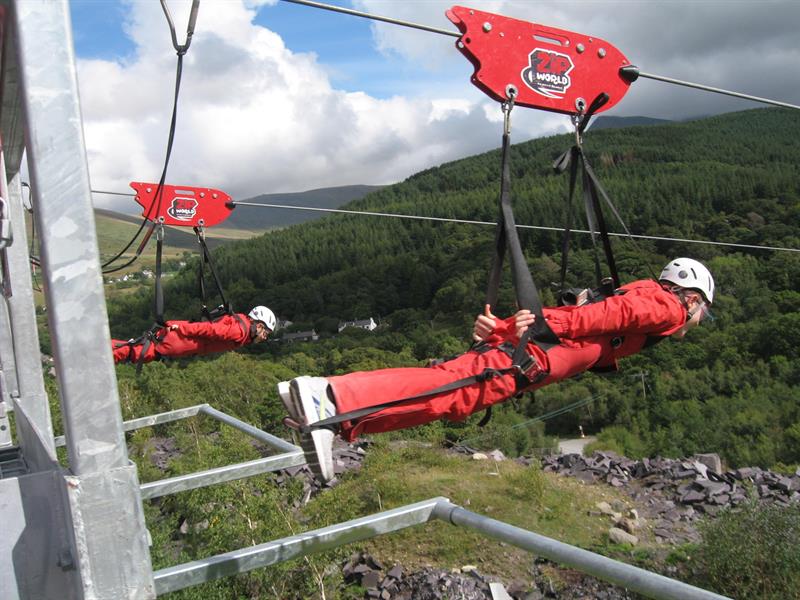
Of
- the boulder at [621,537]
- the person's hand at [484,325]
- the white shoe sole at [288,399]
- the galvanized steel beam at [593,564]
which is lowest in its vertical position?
the boulder at [621,537]

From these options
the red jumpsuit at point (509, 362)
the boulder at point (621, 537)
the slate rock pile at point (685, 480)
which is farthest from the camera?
the slate rock pile at point (685, 480)

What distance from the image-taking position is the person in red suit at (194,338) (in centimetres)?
601

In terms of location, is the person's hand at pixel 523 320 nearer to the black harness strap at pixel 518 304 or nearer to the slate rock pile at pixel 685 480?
the black harness strap at pixel 518 304

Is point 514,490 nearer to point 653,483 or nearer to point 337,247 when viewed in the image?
point 653,483

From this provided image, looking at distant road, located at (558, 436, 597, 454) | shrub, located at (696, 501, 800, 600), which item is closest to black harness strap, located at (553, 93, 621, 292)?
shrub, located at (696, 501, 800, 600)

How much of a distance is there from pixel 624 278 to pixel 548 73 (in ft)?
115

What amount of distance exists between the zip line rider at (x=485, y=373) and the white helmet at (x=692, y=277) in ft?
0.09

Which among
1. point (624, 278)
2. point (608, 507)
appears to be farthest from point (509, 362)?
point (624, 278)

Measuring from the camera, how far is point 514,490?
18.1 m

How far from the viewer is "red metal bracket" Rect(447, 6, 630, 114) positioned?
7.54 feet

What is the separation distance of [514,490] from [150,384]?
1422cm

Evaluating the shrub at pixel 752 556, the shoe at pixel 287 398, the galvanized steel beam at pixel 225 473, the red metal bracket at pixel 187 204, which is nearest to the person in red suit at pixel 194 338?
the red metal bracket at pixel 187 204

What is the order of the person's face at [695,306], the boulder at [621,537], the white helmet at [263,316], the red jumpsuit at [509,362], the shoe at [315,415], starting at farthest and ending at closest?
1. the boulder at [621,537]
2. the white helmet at [263,316]
3. the person's face at [695,306]
4. the red jumpsuit at [509,362]
5. the shoe at [315,415]

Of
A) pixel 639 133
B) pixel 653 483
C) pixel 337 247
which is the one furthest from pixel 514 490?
pixel 639 133
